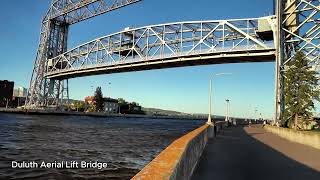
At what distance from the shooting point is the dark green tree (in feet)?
147

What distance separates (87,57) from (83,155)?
313ft

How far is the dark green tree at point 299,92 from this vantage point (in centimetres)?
4472

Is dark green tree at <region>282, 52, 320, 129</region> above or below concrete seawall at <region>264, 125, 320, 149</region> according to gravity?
above

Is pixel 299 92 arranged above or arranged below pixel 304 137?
above

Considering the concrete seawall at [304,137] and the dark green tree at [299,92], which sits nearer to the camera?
the concrete seawall at [304,137]

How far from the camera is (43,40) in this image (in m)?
115

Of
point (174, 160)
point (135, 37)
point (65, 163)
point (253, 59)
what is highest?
point (135, 37)

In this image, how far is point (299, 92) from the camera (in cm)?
4509

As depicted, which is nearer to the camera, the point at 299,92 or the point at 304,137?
the point at 304,137

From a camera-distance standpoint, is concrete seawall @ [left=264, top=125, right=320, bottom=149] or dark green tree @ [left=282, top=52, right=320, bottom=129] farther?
dark green tree @ [left=282, top=52, right=320, bottom=129]

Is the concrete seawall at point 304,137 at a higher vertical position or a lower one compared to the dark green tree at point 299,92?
lower

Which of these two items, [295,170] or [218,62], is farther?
[218,62]

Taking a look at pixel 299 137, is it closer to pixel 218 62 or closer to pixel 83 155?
pixel 83 155

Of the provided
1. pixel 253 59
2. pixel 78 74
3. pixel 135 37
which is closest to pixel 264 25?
pixel 253 59
